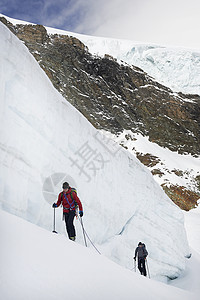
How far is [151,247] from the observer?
25.8 feet

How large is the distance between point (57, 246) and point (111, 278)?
28.8 inches

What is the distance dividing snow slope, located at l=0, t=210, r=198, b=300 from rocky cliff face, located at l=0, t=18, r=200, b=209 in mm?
32924

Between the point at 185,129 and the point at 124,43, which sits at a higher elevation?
the point at 124,43

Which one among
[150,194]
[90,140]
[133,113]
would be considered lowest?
[90,140]

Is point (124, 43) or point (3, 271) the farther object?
point (124, 43)

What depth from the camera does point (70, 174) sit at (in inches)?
208

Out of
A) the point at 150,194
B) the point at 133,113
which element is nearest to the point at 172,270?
the point at 150,194

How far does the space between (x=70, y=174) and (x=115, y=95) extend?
36.0m

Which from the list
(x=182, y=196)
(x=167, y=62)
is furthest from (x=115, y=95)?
(x=182, y=196)

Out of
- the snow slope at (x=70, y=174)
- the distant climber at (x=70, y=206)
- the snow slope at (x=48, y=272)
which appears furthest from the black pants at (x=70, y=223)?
the snow slope at (x=48, y=272)

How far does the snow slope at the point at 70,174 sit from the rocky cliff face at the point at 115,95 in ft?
91.3

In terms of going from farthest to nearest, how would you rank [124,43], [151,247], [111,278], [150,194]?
[124,43] → [150,194] → [151,247] → [111,278]

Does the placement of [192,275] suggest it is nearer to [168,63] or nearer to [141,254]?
[141,254]

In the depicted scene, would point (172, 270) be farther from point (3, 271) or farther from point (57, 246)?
point (3, 271)
